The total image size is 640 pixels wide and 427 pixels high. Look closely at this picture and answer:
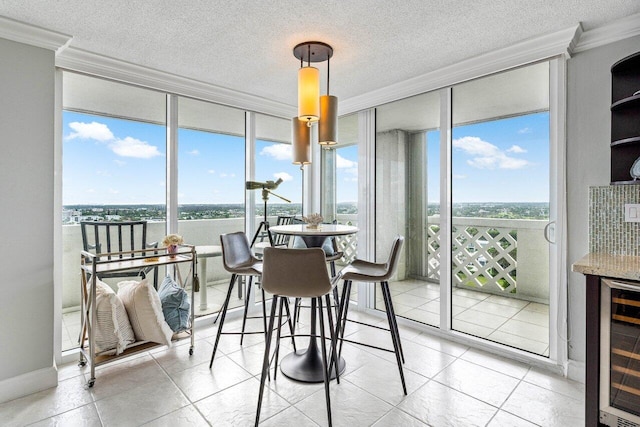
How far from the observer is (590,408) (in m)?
1.65

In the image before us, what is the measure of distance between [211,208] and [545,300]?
2.98 m

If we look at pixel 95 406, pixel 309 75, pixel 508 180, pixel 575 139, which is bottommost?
pixel 95 406

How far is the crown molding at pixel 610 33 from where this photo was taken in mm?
1976

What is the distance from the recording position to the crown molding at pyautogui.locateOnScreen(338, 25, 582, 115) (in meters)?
2.15

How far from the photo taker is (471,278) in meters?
2.97

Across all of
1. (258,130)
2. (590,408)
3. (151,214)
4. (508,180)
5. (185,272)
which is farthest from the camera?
(258,130)

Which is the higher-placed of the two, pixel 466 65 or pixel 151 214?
pixel 466 65

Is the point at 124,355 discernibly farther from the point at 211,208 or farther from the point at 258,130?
the point at 258,130

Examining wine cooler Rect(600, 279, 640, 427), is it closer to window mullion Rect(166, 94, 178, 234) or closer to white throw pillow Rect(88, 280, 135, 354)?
white throw pillow Rect(88, 280, 135, 354)

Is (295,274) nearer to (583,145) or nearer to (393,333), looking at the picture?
(393,333)

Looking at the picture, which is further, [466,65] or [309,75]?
[466,65]

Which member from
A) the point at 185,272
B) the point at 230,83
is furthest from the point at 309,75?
the point at 185,272

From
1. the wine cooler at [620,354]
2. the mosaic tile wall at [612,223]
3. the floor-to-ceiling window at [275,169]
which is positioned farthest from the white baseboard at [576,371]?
the floor-to-ceiling window at [275,169]

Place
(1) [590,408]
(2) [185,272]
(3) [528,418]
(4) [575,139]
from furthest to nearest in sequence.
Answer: (2) [185,272] → (4) [575,139] → (3) [528,418] → (1) [590,408]
